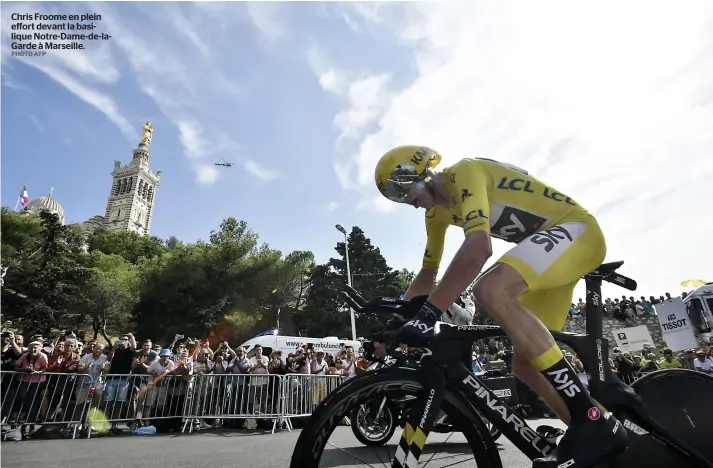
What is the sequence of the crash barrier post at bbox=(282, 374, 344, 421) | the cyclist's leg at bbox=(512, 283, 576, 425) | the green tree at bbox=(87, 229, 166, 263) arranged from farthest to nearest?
1. the green tree at bbox=(87, 229, 166, 263)
2. the crash barrier post at bbox=(282, 374, 344, 421)
3. the cyclist's leg at bbox=(512, 283, 576, 425)

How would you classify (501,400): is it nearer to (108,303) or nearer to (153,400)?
(153,400)

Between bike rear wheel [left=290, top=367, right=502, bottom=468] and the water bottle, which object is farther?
the water bottle

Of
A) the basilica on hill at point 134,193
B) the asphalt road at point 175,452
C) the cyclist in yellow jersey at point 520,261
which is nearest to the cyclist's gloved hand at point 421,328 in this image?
the cyclist in yellow jersey at point 520,261

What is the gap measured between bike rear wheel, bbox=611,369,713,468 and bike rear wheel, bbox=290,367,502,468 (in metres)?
0.86

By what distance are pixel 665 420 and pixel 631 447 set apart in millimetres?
415

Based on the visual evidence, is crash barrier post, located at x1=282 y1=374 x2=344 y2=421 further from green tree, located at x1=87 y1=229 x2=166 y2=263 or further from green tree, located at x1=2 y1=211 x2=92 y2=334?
green tree, located at x1=87 y1=229 x2=166 y2=263

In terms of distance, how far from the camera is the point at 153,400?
927 centimetres

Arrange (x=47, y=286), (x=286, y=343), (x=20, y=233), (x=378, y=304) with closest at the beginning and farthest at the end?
(x=378, y=304) → (x=286, y=343) → (x=47, y=286) → (x=20, y=233)

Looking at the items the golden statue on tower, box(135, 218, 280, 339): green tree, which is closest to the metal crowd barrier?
box(135, 218, 280, 339): green tree

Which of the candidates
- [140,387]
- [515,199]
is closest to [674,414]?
[515,199]

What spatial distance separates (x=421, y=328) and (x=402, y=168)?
3.26 feet

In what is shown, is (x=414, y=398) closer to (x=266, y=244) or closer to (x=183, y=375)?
(x=183, y=375)

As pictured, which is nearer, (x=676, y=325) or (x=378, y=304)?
(x=378, y=304)

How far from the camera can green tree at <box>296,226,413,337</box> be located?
45625mm
